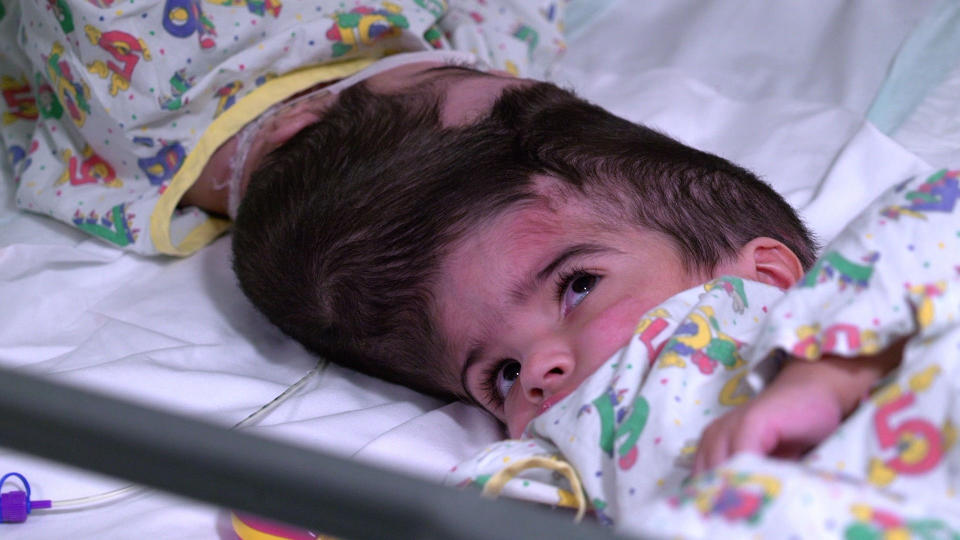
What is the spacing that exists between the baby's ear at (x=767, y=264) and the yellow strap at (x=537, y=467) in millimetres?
255

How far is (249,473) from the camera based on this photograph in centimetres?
40

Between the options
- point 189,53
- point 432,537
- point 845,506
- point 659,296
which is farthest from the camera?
point 189,53

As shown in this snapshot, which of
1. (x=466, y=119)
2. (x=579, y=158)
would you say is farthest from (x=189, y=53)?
(x=579, y=158)

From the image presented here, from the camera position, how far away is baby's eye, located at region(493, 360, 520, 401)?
0.93m

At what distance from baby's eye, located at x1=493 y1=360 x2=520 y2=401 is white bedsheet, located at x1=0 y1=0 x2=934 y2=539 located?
0.06 meters

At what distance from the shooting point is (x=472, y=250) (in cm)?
91

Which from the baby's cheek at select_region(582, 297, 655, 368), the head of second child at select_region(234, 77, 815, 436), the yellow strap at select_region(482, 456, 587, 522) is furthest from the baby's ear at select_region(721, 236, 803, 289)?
the yellow strap at select_region(482, 456, 587, 522)

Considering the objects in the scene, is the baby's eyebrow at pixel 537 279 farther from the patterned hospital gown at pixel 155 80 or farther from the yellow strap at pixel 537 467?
the patterned hospital gown at pixel 155 80

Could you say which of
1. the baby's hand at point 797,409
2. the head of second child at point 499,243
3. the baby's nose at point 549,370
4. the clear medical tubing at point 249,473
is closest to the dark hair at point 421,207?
the head of second child at point 499,243

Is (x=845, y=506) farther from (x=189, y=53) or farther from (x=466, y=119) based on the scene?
(x=189, y=53)

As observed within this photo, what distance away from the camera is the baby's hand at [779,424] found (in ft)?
1.92

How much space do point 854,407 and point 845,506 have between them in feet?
0.47

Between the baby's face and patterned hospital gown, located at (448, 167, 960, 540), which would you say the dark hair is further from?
patterned hospital gown, located at (448, 167, 960, 540)

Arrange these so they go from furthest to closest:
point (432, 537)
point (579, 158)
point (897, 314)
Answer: point (579, 158)
point (897, 314)
point (432, 537)
